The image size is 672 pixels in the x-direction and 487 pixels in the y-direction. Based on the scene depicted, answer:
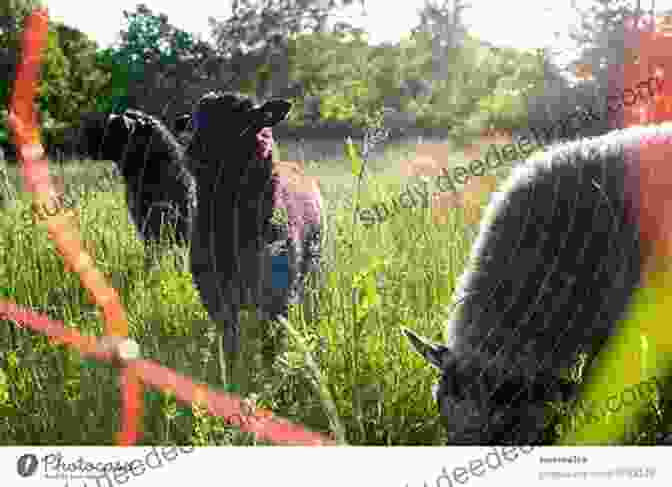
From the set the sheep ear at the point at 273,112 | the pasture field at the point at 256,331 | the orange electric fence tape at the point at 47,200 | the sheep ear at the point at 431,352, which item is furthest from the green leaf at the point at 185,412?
the sheep ear at the point at 273,112

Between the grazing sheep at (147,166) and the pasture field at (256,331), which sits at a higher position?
the grazing sheep at (147,166)

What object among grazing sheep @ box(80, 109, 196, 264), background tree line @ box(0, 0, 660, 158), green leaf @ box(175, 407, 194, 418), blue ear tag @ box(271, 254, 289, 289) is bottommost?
green leaf @ box(175, 407, 194, 418)

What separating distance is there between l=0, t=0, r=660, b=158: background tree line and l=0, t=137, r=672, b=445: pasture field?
24cm

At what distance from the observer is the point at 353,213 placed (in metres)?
3.41

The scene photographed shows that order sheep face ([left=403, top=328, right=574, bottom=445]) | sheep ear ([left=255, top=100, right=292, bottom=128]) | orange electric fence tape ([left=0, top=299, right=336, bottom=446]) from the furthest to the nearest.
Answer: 1. sheep ear ([left=255, top=100, right=292, bottom=128])
2. orange electric fence tape ([left=0, top=299, right=336, bottom=446])
3. sheep face ([left=403, top=328, right=574, bottom=445])

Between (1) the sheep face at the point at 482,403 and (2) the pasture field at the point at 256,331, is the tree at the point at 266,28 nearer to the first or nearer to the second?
(2) the pasture field at the point at 256,331

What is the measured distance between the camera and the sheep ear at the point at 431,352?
2.96m

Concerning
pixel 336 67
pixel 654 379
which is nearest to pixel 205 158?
pixel 336 67

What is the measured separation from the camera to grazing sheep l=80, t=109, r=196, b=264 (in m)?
3.73

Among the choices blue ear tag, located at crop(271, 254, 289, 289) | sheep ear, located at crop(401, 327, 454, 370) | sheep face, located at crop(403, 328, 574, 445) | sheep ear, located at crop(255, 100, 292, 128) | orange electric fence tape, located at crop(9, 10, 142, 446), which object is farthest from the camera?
blue ear tag, located at crop(271, 254, 289, 289)

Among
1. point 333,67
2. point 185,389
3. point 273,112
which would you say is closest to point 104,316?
point 185,389

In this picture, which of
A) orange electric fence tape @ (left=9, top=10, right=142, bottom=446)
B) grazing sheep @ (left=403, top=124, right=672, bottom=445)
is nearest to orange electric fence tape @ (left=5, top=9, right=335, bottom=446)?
orange electric fence tape @ (left=9, top=10, right=142, bottom=446)

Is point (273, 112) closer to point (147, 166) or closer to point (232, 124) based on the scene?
point (232, 124)

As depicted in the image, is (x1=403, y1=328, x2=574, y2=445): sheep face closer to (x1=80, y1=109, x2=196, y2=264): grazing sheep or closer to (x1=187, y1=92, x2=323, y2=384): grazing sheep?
(x1=187, y1=92, x2=323, y2=384): grazing sheep
